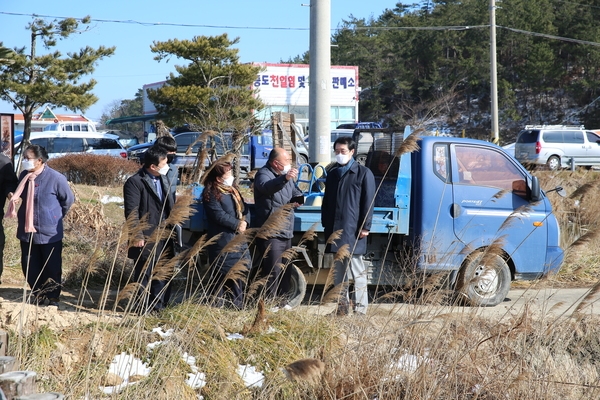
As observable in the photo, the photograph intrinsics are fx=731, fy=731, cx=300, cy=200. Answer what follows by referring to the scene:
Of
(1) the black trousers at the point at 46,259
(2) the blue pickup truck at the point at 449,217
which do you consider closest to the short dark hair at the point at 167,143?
(2) the blue pickup truck at the point at 449,217

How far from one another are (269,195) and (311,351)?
7.06ft

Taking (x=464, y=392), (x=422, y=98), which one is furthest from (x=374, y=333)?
(x=422, y=98)

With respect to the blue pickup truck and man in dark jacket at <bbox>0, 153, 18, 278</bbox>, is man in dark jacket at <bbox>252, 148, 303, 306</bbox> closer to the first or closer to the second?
the blue pickup truck

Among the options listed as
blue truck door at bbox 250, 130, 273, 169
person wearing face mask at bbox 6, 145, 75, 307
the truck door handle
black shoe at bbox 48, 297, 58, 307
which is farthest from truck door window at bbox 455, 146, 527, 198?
blue truck door at bbox 250, 130, 273, 169

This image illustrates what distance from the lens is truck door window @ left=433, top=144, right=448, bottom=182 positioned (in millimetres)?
7594

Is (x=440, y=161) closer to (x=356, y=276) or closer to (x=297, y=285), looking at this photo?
(x=356, y=276)

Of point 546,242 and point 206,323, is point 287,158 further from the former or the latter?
point 546,242

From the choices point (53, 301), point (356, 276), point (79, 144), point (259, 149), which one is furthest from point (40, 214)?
point (79, 144)

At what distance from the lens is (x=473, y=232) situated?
7.62 metres

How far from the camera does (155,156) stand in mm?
6492

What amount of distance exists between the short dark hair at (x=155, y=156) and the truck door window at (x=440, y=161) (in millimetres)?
2822

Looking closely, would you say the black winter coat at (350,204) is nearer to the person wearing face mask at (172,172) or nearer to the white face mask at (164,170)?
the person wearing face mask at (172,172)

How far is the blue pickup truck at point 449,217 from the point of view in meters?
7.36

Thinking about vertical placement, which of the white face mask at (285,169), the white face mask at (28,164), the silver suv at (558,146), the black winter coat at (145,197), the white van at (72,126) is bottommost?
the black winter coat at (145,197)
